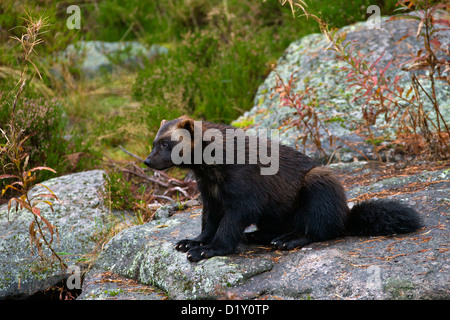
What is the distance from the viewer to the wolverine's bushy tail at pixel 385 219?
348 centimetres

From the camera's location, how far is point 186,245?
11.8 feet

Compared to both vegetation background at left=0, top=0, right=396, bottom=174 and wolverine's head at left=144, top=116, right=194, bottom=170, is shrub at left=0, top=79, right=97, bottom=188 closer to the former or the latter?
vegetation background at left=0, top=0, right=396, bottom=174

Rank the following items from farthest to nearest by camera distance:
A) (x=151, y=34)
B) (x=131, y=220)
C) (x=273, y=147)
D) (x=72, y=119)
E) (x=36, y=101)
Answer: (x=151, y=34) → (x=72, y=119) → (x=36, y=101) → (x=131, y=220) → (x=273, y=147)

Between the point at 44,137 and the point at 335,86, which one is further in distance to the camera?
the point at 335,86

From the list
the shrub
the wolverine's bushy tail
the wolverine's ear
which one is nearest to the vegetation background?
the shrub

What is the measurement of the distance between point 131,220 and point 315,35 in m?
4.12

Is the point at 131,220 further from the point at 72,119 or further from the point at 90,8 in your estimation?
the point at 90,8

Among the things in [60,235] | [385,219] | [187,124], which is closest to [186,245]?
[187,124]

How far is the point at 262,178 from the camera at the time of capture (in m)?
3.62

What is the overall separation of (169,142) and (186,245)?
0.77 metres

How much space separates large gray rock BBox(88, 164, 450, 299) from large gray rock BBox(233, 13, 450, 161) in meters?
1.67

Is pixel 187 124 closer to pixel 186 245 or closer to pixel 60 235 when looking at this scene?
pixel 186 245

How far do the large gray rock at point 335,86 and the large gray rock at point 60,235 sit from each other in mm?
2285

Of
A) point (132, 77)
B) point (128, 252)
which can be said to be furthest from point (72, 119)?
point (128, 252)
